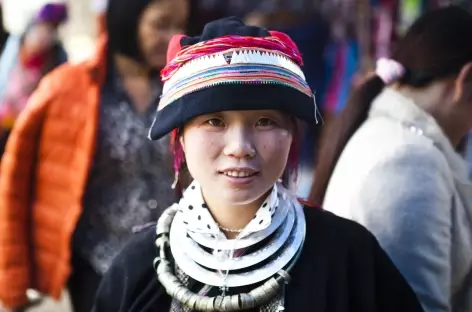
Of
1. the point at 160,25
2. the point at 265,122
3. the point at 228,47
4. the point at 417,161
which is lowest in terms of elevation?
the point at 417,161

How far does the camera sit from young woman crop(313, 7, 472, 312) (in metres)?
1.43

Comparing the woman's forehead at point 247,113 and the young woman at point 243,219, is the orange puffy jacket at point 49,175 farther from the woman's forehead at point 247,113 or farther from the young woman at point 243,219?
the woman's forehead at point 247,113

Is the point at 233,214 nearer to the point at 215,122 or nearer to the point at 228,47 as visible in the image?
the point at 215,122

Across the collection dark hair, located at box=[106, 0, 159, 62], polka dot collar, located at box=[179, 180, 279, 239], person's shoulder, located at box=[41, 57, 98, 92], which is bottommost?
polka dot collar, located at box=[179, 180, 279, 239]

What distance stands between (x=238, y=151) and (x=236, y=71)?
0.14 m

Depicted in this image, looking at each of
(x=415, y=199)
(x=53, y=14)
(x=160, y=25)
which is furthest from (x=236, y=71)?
(x=53, y=14)

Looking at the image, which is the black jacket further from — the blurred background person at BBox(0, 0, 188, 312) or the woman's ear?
the blurred background person at BBox(0, 0, 188, 312)

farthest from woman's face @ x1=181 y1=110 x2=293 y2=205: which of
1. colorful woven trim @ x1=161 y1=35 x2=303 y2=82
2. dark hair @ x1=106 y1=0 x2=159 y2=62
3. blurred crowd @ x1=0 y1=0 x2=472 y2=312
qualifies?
dark hair @ x1=106 y1=0 x2=159 y2=62

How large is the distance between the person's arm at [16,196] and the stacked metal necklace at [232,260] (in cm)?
98

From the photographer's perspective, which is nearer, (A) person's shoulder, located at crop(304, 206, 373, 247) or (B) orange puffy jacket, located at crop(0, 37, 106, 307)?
(A) person's shoulder, located at crop(304, 206, 373, 247)

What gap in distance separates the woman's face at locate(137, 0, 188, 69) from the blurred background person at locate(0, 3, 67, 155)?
111 cm

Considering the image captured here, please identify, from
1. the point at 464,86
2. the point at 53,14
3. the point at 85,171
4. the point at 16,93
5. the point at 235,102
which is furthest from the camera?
the point at 53,14

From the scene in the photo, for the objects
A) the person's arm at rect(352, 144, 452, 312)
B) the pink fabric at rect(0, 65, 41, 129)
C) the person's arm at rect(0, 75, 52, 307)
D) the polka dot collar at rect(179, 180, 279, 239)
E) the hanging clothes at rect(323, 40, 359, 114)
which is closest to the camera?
the polka dot collar at rect(179, 180, 279, 239)

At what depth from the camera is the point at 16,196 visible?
2.11 metres
